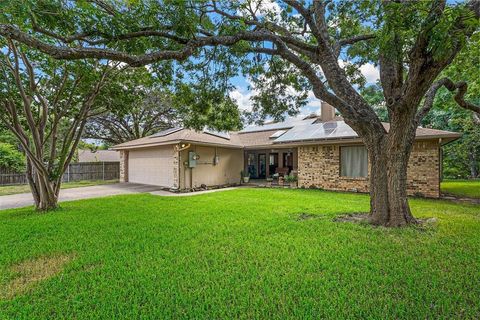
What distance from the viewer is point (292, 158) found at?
16484mm

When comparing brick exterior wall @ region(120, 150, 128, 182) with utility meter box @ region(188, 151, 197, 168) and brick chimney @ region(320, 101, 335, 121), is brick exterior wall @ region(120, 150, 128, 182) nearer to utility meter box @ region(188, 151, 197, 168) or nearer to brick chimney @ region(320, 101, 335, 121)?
utility meter box @ region(188, 151, 197, 168)

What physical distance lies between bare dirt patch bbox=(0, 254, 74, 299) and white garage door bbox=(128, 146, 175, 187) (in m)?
8.99

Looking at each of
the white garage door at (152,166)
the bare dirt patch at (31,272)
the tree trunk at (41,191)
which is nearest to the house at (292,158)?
the white garage door at (152,166)

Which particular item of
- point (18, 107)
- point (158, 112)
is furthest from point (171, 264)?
point (158, 112)

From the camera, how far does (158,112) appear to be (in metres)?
23.7

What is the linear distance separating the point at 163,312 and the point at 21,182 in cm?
1936

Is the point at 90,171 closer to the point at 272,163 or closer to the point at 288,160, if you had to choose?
the point at 272,163

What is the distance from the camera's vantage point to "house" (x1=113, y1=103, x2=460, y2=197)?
391 inches

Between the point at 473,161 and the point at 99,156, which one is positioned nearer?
the point at 473,161

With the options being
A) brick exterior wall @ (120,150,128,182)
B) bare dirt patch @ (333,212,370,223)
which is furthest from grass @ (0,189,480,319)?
brick exterior wall @ (120,150,128,182)

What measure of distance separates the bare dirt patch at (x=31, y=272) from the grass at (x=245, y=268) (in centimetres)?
8

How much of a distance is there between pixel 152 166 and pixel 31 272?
11571 millimetres

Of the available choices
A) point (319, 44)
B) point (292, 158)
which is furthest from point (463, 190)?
point (319, 44)

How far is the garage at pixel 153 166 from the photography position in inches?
523
